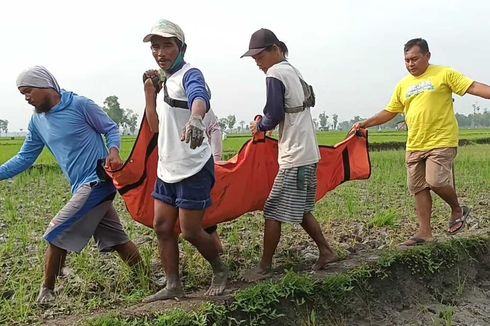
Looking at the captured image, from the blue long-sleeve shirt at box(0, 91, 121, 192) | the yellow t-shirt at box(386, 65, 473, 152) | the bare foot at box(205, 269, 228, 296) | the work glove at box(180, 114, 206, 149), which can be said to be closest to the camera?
the work glove at box(180, 114, 206, 149)

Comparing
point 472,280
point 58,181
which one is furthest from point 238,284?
point 58,181

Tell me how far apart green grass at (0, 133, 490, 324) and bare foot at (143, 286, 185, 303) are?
122 millimetres

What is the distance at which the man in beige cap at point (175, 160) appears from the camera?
281cm

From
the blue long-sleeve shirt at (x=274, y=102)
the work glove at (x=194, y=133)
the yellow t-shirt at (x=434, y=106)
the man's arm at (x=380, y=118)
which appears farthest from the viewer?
the man's arm at (x=380, y=118)

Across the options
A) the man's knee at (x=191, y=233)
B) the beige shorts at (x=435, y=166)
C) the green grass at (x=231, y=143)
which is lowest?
the green grass at (x=231, y=143)

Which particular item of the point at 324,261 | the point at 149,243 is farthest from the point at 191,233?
the point at 149,243

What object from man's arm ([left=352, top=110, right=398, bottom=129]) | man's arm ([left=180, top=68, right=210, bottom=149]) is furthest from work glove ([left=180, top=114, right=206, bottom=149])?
man's arm ([left=352, top=110, right=398, bottom=129])

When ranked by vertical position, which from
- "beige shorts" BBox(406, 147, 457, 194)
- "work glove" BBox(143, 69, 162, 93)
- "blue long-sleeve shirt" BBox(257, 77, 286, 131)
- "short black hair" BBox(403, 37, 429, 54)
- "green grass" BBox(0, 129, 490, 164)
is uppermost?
"short black hair" BBox(403, 37, 429, 54)

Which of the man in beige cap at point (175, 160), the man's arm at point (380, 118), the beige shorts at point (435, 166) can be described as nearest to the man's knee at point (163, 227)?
the man in beige cap at point (175, 160)

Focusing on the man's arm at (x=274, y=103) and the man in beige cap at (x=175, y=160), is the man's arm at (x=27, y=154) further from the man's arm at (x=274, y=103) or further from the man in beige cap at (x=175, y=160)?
the man's arm at (x=274, y=103)

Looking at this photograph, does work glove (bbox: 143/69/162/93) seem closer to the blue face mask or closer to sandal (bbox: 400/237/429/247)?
the blue face mask

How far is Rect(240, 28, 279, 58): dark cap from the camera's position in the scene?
3322mm

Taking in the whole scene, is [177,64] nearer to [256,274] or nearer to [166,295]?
[166,295]

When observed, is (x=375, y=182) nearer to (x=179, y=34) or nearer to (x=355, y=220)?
(x=355, y=220)
